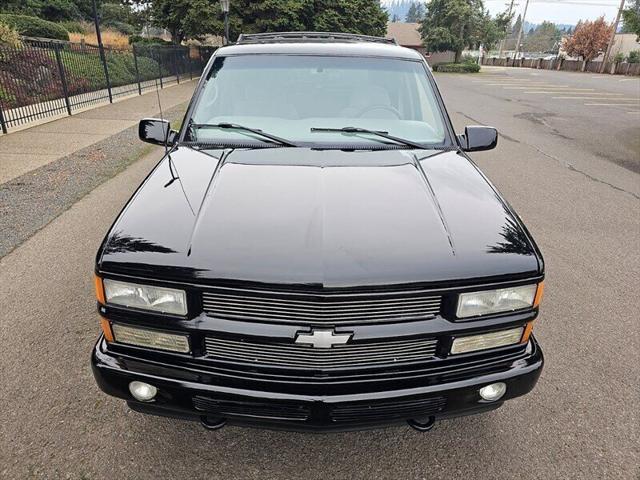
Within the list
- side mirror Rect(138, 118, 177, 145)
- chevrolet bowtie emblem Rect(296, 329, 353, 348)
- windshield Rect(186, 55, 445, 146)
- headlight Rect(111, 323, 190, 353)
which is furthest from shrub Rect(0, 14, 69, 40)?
chevrolet bowtie emblem Rect(296, 329, 353, 348)

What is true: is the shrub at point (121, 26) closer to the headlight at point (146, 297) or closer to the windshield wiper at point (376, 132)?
the windshield wiper at point (376, 132)

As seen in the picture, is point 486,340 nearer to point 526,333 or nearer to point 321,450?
point 526,333

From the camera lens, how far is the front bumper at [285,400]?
5.83 ft

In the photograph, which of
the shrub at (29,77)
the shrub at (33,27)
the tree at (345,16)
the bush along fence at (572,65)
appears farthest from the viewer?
the bush along fence at (572,65)

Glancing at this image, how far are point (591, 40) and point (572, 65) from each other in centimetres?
815

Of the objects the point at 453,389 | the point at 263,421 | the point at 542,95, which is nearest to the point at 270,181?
the point at 263,421

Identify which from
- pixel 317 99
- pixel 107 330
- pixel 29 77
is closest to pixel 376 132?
pixel 317 99

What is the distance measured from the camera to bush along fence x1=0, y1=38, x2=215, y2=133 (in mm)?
10234

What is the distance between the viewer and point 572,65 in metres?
51.0

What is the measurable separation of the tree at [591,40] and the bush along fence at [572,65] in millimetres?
4843

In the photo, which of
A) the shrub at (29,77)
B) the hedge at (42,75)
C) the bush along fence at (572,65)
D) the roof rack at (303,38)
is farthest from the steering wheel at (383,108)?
the bush along fence at (572,65)

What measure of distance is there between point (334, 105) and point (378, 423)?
6.74 ft

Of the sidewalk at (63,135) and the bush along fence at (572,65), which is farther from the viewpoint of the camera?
the bush along fence at (572,65)

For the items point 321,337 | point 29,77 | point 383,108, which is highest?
point 383,108
